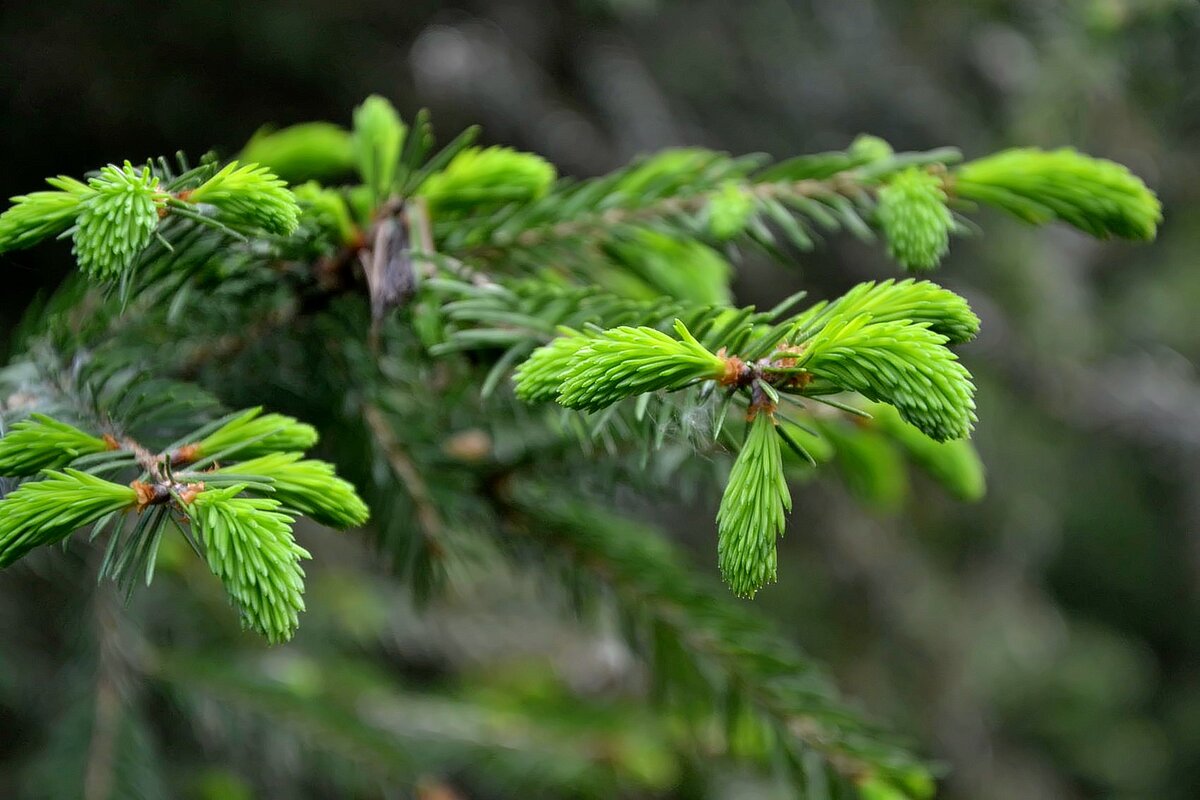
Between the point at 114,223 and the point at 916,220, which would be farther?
the point at 916,220

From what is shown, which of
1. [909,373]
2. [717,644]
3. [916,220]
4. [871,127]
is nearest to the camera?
[909,373]

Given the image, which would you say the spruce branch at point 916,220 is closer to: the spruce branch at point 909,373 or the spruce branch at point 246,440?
the spruce branch at point 909,373

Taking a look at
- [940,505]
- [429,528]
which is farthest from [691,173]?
[940,505]

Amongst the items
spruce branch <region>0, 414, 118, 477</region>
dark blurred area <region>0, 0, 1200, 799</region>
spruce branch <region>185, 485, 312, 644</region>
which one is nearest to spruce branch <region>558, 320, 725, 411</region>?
spruce branch <region>185, 485, 312, 644</region>

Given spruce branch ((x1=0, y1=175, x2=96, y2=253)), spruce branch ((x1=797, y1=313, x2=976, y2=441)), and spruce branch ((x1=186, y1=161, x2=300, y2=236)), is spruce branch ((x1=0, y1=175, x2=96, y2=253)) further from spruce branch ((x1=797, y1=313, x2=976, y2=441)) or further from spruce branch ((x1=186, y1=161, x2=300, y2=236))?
spruce branch ((x1=797, y1=313, x2=976, y2=441))

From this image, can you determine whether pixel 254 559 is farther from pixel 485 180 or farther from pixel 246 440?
pixel 485 180

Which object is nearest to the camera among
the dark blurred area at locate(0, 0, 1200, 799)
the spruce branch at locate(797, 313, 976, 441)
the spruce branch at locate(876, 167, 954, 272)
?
the spruce branch at locate(797, 313, 976, 441)

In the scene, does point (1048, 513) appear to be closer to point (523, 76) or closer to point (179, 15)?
point (523, 76)

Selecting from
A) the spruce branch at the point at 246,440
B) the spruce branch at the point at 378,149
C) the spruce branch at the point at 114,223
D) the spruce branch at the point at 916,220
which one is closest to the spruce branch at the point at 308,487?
the spruce branch at the point at 246,440

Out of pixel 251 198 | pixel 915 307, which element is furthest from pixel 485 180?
pixel 915 307
